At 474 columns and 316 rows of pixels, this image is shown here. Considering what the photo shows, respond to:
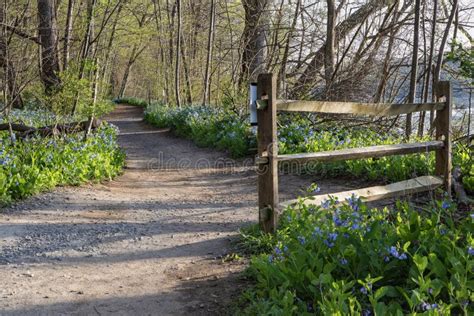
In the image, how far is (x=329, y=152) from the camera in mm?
4422

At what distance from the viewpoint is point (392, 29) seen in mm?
11797

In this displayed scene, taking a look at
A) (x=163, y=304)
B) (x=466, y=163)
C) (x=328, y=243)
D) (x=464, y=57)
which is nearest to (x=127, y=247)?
(x=163, y=304)

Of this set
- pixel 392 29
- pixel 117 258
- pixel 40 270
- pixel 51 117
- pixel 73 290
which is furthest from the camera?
pixel 392 29


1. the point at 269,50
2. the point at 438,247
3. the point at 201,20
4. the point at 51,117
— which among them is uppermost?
the point at 201,20

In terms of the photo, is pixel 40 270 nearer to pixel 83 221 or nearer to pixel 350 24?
pixel 83 221

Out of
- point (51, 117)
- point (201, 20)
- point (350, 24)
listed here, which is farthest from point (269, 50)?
point (201, 20)

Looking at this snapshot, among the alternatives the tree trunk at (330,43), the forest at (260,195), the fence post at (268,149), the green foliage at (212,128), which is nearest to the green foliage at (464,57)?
the forest at (260,195)

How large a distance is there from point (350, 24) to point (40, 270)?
10.9 meters

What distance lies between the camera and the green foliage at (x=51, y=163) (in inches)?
221

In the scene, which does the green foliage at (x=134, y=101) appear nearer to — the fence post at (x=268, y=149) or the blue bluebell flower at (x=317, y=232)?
the fence post at (x=268, y=149)

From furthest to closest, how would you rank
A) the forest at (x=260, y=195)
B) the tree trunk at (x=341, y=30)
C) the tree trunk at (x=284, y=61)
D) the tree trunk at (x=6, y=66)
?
the tree trunk at (x=341, y=30) → the tree trunk at (x=284, y=61) → the tree trunk at (x=6, y=66) → the forest at (x=260, y=195)

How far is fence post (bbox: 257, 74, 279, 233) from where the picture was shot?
4.00m

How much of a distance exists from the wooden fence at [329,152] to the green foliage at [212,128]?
5350 mm

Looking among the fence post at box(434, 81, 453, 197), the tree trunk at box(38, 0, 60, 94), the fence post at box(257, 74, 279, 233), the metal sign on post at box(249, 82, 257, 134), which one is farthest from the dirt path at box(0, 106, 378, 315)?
the tree trunk at box(38, 0, 60, 94)
